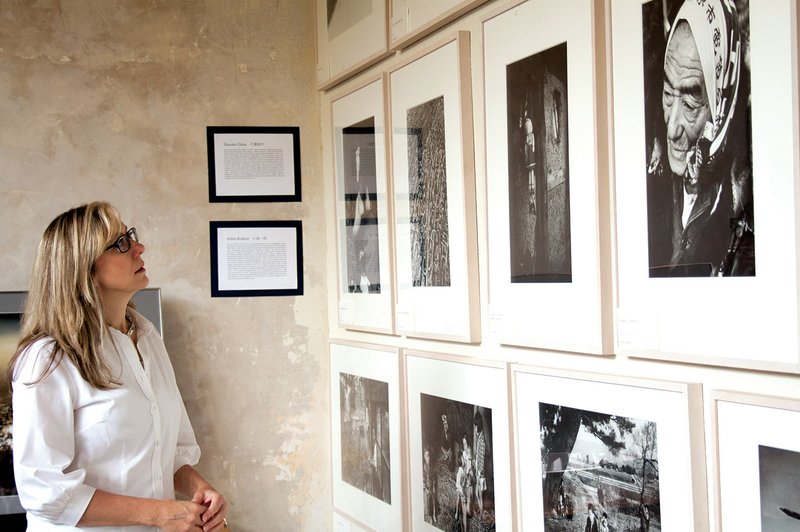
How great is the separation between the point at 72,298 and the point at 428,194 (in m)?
1.35

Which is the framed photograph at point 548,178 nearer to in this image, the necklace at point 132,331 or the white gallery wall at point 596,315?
the white gallery wall at point 596,315

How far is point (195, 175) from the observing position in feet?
13.2

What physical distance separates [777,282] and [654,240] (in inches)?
14.7

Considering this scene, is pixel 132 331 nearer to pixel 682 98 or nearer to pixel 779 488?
pixel 682 98

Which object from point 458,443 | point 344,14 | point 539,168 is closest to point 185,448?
point 458,443

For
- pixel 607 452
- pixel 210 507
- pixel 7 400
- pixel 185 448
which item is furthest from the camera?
pixel 7 400

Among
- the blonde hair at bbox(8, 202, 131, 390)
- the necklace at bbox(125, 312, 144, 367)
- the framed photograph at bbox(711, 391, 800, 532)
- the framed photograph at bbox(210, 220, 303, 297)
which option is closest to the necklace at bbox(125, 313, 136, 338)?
the necklace at bbox(125, 312, 144, 367)

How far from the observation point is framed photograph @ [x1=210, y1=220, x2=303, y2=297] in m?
4.02

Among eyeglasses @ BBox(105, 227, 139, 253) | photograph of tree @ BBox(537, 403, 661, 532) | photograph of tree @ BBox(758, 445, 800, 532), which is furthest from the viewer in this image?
eyeglasses @ BBox(105, 227, 139, 253)

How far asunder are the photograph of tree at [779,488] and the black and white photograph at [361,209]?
199cm

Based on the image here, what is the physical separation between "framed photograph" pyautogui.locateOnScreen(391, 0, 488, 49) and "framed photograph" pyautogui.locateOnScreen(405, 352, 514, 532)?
123cm

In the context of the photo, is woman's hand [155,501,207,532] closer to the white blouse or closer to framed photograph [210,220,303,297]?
the white blouse

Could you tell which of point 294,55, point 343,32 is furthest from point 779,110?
point 294,55

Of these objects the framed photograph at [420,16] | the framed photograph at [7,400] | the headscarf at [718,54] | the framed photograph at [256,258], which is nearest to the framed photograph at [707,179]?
the headscarf at [718,54]
